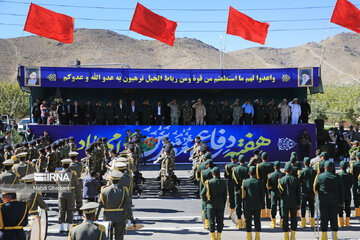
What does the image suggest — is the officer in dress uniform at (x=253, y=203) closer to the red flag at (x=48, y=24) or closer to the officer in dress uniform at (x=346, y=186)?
the officer in dress uniform at (x=346, y=186)

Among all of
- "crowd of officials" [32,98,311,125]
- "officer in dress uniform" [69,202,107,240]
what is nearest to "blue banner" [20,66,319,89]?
"crowd of officials" [32,98,311,125]

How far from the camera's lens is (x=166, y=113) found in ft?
72.0

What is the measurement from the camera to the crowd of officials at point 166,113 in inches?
836

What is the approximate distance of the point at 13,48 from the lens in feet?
373

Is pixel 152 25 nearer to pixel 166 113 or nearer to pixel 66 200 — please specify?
pixel 166 113

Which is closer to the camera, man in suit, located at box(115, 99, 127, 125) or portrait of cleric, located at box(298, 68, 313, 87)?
portrait of cleric, located at box(298, 68, 313, 87)

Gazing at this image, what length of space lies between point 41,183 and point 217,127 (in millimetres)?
10025

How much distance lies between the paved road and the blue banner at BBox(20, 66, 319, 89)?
782 centimetres

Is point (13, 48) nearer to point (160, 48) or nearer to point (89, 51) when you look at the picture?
point (89, 51)

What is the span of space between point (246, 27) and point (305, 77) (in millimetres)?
4244

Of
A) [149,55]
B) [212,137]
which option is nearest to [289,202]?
[212,137]

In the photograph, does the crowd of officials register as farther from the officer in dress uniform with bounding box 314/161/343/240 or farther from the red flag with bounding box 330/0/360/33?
the officer in dress uniform with bounding box 314/161/343/240

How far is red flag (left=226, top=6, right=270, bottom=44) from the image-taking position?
850 inches

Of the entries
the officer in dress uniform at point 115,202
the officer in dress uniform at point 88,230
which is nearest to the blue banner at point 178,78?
the officer in dress uniform at point 115,202
